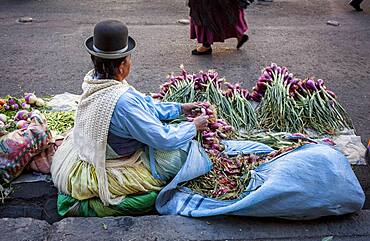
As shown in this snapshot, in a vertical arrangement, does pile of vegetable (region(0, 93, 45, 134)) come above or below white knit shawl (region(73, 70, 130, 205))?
below

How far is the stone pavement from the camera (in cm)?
246

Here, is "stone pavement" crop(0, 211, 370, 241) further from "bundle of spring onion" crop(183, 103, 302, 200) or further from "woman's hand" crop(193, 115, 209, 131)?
"woman's hand" crop(193, 115, 209, 131)

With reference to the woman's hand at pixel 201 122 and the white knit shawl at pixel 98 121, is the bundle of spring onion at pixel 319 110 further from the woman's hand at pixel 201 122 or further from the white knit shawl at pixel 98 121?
the white knit shawl at pixel 98 121

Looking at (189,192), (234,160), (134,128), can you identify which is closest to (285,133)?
(234,160)

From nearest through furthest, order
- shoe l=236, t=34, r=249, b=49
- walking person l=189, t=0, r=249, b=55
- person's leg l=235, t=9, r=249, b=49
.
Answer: walking person l=189, t=0, r=249, b=55
person's leg l=235, t=9, r=249, b=49
shoe l=236, t=34, r=249, b=49

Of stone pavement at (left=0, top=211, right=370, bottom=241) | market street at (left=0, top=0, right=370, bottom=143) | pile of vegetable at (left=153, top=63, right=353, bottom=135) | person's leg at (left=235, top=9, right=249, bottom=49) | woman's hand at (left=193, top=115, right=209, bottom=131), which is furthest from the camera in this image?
person's leg at (left=235, top=9, right=249, bottom=49)

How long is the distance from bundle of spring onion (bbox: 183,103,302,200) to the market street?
127 centimetres

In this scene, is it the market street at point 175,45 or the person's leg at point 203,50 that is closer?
the market street at point 175,45

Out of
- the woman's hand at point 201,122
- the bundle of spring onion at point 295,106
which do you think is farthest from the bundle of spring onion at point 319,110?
the woman's hand at point 201,122

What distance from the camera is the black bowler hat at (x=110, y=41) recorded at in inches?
104

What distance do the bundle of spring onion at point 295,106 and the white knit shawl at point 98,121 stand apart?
150 centimetres

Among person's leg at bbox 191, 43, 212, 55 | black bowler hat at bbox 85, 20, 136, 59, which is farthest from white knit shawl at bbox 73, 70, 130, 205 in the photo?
person's leg at bbox 191, 43, 212, 55

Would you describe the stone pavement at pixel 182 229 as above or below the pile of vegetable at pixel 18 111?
above

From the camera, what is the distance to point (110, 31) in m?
2.65
